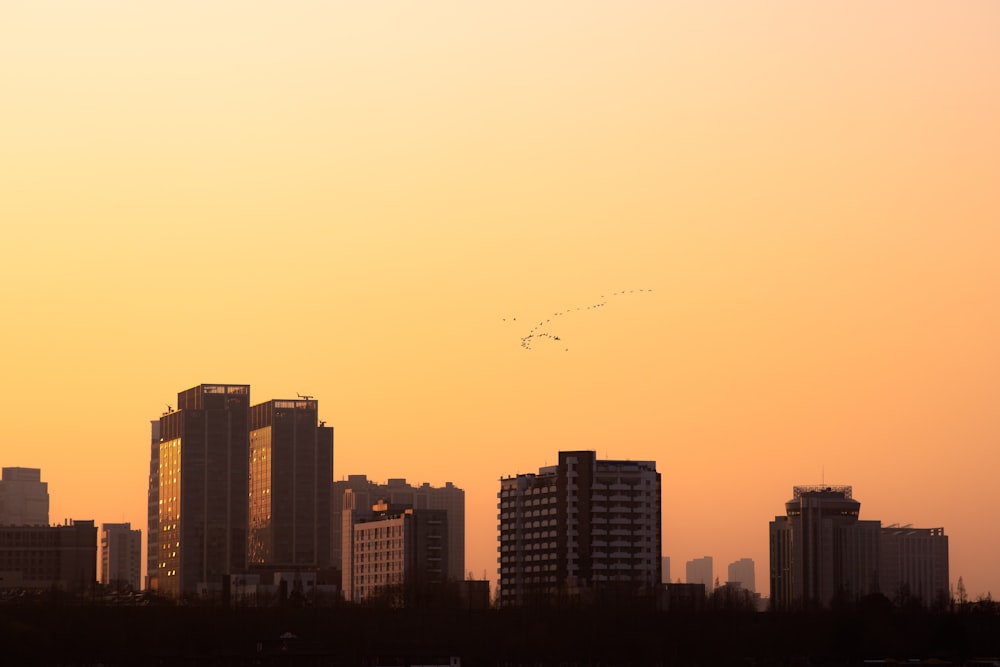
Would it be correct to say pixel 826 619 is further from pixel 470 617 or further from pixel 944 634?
pixel 470 617

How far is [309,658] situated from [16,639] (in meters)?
26.2

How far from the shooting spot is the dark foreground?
163750 mm

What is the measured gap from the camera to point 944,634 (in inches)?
7028

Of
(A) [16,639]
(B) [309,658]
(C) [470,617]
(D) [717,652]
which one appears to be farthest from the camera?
(C) [470,617]

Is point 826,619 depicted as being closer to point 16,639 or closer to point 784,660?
point 784,660

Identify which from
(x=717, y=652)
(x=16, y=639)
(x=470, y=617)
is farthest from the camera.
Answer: (x=470, y=617)

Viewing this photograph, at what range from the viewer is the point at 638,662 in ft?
567

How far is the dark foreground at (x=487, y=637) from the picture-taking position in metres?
164

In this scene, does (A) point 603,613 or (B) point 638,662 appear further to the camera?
(A) point 603,613

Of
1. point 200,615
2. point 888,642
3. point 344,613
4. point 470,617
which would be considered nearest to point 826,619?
point 888,642

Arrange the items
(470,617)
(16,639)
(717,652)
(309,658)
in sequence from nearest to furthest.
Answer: (16,639) < (309,658) < (717,652) < (470,617)

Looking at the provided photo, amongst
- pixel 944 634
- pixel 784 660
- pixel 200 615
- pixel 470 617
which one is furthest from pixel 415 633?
pixel 944 634

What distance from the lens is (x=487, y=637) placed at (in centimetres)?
17762

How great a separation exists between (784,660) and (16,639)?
2794 inches
